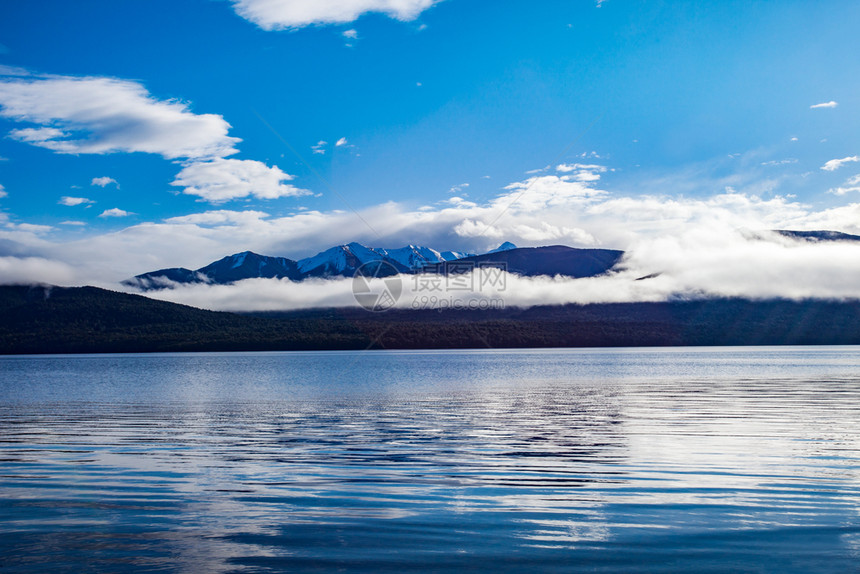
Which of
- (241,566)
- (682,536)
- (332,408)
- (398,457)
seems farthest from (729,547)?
(332,408)

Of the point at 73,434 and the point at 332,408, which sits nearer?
the point at 73,434

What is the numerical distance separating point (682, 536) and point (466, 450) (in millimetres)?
10522

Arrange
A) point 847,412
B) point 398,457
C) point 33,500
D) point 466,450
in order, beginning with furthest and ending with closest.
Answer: point 847,412, point 466,450, point 398,457, point 33,500

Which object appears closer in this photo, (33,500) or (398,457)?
(33,500)

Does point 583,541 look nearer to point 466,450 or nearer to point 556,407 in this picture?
point 466,450

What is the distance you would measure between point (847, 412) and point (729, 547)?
24565 mm

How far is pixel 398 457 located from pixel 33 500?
9184 millimetres

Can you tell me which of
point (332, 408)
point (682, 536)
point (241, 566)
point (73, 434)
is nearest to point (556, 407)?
point (332, 408)

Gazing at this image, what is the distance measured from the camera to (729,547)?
10172 mm

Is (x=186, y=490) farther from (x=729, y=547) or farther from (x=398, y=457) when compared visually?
(x=729, y=547)

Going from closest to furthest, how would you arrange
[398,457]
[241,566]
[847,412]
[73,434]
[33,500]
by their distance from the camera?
[241,566] → [33,500] → [398,457] → [73,434] → [847,412]

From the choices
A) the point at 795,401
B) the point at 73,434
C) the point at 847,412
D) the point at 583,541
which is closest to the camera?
the point at 583,541

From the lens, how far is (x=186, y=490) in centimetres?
1498

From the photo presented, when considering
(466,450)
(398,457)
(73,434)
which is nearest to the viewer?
(398,457)
